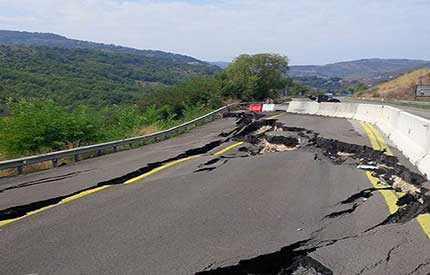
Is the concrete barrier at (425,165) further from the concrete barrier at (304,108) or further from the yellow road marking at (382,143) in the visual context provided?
the concrete barrier at (304,108)

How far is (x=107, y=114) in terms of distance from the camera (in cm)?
2528

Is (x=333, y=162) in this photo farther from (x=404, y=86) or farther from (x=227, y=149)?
(x=404, y=86)

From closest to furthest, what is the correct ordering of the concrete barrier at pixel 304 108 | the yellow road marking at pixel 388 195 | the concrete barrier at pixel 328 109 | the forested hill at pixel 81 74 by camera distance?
the yellow road marking at pixel 388 195, the concrete barrier at pixel 328 109, the concrete barrier at pixel 304 108, the forested hill at pixel 81 74

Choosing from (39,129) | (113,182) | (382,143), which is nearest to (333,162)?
(382,143)

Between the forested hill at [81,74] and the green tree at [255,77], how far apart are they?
10116 mm

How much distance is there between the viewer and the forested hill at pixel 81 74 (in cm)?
8975

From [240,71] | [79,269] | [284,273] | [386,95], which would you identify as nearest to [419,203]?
[284,273]

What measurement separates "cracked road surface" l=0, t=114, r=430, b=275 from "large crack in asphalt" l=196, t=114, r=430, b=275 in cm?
3

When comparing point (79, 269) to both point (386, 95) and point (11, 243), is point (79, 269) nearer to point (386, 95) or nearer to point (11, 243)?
point (11, 243)

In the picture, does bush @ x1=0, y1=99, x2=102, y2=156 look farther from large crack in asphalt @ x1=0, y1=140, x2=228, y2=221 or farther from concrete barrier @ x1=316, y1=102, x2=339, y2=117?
concrete barrier @ x1=316, y1=102, x2=339, y2=117

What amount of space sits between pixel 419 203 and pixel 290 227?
263cm

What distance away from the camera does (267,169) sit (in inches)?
443

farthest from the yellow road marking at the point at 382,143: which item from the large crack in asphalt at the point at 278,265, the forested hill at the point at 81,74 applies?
the forested hill at the point at 81,74

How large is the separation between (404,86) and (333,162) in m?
92.8
